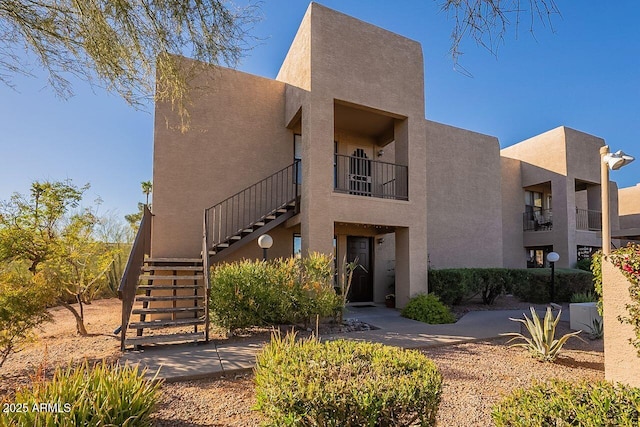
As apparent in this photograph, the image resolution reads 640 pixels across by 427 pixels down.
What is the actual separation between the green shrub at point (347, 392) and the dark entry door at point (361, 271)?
26.2 feet

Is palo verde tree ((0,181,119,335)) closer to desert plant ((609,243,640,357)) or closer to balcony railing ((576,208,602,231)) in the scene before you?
desert plant ((609,243,640,357))

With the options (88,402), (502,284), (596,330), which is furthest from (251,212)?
(596,330)

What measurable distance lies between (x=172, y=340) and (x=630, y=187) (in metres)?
30.1

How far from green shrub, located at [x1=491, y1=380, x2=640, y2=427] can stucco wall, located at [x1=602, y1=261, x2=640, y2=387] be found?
6.76ft

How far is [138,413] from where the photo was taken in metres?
2.52

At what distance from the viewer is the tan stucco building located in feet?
27.9

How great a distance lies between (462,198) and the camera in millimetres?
13492

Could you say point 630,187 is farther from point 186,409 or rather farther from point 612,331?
point 186,409

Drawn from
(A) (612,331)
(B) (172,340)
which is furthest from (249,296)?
(A) (612,331)

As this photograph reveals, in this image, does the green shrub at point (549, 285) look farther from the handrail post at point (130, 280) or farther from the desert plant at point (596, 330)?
the handrail post at point (130, 280)

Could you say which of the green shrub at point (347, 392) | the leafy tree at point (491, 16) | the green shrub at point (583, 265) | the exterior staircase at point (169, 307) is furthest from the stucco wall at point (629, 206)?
the green shrub at point (347, 392)

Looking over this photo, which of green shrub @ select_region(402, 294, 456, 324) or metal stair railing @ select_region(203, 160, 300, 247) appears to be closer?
green shrub @ select_region(402, 294, 456, 324)

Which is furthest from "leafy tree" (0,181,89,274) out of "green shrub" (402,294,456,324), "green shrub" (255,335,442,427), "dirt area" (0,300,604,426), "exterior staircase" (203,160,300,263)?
"green shrub" (402,294,456,324)

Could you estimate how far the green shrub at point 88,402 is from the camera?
2.18 metres
